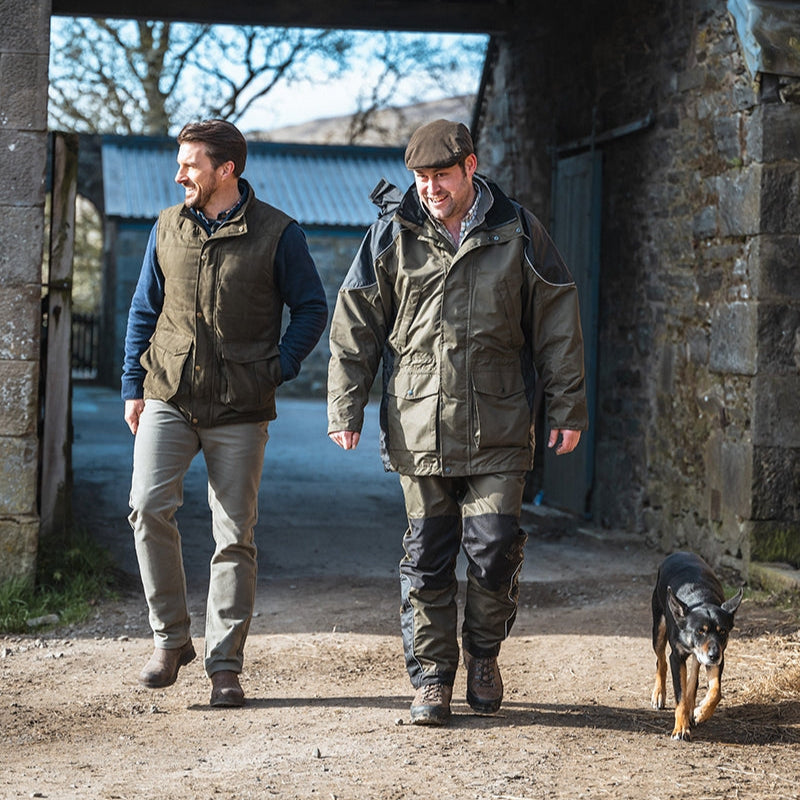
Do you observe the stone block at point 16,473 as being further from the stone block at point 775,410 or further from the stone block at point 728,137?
the stone block at point 728,137

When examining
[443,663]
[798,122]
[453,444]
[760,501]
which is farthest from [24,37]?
[760,501]

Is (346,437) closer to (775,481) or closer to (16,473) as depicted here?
(16,473)

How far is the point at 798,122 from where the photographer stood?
6.70 m

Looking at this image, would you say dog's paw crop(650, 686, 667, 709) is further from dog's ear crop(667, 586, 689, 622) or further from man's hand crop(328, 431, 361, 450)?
man's hand crop(328, 431, 361, 450)

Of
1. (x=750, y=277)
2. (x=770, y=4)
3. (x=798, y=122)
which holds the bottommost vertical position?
(x=750, y=277)

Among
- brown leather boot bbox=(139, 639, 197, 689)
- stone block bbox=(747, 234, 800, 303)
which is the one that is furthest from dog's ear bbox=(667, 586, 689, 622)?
stone block bbox=(747, 234, 800, 303)

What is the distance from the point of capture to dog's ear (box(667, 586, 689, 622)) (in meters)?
4.15

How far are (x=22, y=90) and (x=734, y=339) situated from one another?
396 cm

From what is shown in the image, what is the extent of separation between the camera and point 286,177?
2247 cm

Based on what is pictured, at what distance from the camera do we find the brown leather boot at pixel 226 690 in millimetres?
4477

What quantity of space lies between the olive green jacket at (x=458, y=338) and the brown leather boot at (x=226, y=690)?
976 millimetres

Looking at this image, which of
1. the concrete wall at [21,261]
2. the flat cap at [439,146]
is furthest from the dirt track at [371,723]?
the flat cap at [439,146]

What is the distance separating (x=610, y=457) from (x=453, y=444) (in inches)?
192

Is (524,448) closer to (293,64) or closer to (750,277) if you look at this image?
(750,277)
